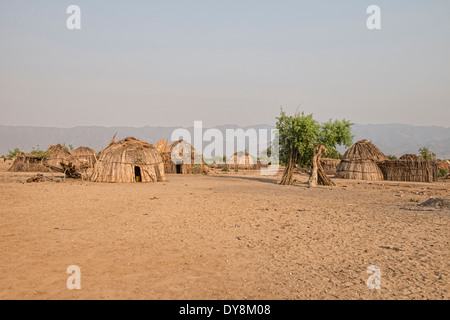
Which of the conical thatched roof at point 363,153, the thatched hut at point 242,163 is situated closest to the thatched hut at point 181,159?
the thatched hut at point 242,163

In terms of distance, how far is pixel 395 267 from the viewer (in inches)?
210

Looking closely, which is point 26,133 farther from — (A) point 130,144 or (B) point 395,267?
(B) point 395,267

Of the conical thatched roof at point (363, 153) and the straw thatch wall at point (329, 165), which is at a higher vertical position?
the conical thatched roof at point (363, 153)

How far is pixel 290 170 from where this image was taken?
2067 centimetres

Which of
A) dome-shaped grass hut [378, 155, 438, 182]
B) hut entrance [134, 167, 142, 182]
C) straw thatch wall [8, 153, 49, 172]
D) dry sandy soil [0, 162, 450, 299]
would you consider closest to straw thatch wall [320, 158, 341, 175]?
dome-shaped grass hut [378, 155, 438, 182]

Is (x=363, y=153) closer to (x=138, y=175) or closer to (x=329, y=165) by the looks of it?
(x=329, y=165)

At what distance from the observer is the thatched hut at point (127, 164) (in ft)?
64.7

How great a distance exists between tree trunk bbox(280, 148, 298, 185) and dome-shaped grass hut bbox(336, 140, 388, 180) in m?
8.13

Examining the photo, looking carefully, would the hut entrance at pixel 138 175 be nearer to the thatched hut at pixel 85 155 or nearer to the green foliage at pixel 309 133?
the green foliage at pixel 309 133

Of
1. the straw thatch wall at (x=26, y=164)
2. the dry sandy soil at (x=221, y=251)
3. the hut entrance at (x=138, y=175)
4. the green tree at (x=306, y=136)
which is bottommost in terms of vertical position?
the dry sandy soil at (x=221, y=251)

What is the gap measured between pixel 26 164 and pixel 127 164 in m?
14.3

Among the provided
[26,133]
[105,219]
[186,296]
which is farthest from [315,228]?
[26,133]

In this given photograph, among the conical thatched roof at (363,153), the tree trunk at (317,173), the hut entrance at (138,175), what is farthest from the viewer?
the conical thatched roof at (363,153)

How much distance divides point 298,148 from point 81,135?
147205 mm
